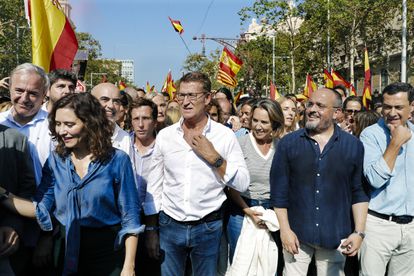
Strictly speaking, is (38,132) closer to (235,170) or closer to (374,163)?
(235,170)

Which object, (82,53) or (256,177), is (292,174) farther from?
(82,53)

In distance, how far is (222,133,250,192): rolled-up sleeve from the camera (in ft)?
13.2

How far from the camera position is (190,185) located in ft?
13.4

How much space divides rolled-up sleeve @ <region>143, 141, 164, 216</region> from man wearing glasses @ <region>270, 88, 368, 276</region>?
89 centimetres

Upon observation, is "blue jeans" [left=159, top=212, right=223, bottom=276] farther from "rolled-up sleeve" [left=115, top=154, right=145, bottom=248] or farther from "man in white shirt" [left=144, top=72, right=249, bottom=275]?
"rolled-up sleeve" [left=115, top=154, right=145, bottom=248]

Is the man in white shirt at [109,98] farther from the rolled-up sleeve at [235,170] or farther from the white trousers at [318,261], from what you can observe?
the white trousers at [318,261]

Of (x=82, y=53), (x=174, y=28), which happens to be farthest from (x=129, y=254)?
(x=174, y=28)

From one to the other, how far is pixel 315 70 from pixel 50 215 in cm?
3985

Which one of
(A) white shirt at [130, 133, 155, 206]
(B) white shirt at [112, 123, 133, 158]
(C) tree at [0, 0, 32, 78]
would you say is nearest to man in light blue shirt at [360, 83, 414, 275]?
(A) white shirt at [130, 133, 155, 206]

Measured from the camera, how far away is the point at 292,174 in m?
4.15

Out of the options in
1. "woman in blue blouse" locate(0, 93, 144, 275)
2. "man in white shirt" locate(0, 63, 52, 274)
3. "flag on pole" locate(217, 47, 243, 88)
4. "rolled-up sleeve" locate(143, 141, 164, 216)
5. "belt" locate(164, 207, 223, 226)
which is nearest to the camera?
"woman in blue blouse" locate(0, 93, 144, 275)

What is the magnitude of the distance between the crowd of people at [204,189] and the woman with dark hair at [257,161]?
0.5 inches

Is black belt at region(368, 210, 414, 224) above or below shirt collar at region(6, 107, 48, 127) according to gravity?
below

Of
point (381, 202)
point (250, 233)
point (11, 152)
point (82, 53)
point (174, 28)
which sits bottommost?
point (250, 233)
